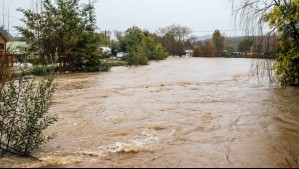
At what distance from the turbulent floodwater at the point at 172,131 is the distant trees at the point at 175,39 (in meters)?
77.2

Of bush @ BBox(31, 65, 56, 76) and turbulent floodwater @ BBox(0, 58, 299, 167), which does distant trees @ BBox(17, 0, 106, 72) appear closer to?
turbulent floodwater @ BBox(0, 58, 299, 167)

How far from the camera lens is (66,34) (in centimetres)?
2617

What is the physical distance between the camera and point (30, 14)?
2538 centimetres

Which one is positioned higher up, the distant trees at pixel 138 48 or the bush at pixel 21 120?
the distant trees at pixel 138 48

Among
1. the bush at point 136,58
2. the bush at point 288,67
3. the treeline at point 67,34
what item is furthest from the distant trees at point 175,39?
the bush at point 288,67

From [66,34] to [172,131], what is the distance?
20.1 metres

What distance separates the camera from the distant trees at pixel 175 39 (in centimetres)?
9025

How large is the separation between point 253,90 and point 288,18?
131 inches

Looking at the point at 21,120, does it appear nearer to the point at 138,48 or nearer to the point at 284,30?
the point at 284,30

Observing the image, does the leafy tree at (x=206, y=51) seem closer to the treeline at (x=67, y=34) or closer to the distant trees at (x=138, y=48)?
the distant trees at (x=138, y=48)

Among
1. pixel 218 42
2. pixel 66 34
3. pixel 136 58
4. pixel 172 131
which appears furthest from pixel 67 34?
pixel 218 42

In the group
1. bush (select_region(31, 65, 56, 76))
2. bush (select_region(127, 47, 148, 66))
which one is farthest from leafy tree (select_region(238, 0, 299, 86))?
bush (select_region(127, 47, 148, 66))

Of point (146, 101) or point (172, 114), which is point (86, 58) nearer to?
point (146, 101)

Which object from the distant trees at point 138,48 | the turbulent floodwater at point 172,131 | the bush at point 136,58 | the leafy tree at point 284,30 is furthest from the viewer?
the distant trees at point 138,48
